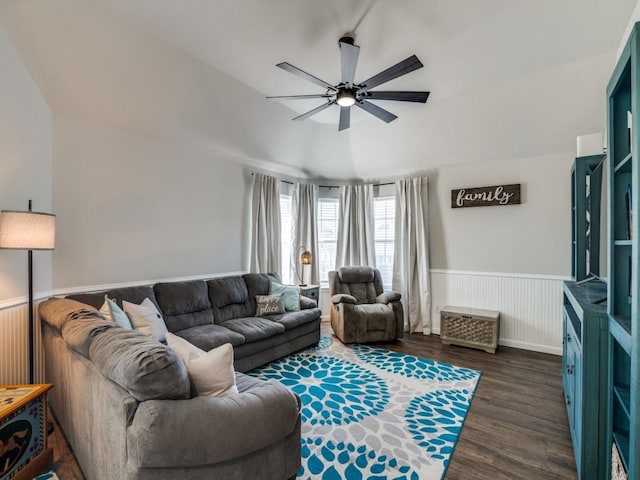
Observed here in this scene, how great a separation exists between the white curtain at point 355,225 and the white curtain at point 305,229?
484mm

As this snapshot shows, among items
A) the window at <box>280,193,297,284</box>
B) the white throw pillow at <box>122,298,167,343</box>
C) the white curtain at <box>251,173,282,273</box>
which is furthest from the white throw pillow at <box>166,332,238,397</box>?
the window at <box>280,193,297,284</box>

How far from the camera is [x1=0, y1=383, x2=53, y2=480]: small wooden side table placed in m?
1.71

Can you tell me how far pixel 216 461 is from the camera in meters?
1.37

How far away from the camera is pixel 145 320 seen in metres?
2.77

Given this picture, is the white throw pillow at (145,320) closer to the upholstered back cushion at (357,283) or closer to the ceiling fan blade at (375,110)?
the upholstered back cushion at (357,283)

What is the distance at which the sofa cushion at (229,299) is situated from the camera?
379 centimetres

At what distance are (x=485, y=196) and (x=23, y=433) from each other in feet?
17.4

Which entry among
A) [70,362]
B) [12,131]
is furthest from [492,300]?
[12,131]

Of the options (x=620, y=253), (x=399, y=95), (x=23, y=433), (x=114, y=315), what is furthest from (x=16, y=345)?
(x=620, y=253)

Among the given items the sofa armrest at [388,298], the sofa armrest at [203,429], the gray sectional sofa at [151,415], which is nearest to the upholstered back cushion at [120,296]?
the gray sectional sofa at [151,415]

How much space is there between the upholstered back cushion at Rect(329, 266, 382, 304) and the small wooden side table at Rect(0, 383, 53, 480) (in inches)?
140

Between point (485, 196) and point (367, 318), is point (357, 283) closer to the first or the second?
point (367, 318)

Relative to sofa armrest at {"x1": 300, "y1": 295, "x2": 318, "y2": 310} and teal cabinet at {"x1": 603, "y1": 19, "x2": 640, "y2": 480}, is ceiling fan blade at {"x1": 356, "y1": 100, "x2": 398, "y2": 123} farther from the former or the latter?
sofa armrest at {"x1": 300, "y1": 295, "x2": 318, "y2": 310}

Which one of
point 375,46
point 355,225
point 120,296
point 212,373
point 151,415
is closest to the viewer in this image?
point 151,415
